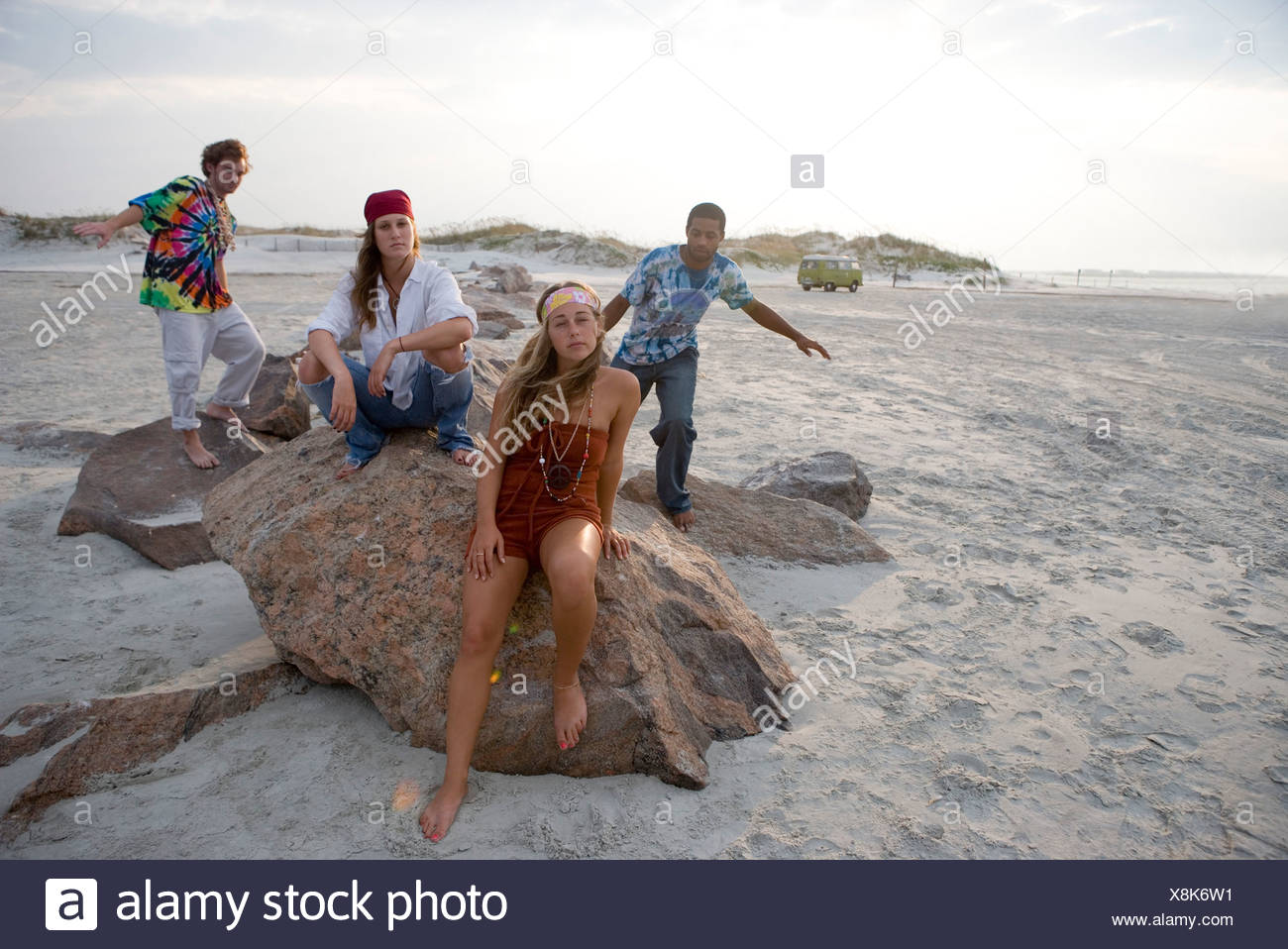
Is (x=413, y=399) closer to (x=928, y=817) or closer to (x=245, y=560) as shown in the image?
(x=245, y=560)

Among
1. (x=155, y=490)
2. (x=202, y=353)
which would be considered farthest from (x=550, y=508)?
(x=202, y=353)

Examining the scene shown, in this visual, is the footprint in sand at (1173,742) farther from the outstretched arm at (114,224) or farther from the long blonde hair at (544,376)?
the outstretched arm at (114,224)

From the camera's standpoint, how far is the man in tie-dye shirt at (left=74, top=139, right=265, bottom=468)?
15.8 feet

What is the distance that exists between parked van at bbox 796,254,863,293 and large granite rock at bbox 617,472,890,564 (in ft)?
80.6

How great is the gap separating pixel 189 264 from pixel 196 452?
3.71ft

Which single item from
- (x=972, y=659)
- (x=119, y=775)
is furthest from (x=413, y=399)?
(x=972, y=659)

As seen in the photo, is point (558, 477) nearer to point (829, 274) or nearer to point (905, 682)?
point (905, 682)

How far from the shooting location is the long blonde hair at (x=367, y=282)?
3.26 metres

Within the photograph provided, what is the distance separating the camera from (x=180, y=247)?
4855 mm

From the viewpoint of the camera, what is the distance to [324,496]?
307cm

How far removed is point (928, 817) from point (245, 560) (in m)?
2.52

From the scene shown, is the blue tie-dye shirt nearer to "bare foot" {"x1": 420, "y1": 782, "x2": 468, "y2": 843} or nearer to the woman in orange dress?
the woman in orange dress

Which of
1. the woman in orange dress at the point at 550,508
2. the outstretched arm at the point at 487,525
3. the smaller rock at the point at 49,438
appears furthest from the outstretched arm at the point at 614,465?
the smaller rock at the point at 49,438

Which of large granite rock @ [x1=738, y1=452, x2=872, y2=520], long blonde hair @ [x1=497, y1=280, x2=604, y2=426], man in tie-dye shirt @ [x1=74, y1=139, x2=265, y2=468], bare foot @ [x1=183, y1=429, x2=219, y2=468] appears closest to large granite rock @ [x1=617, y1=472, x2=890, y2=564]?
large granite rock @ [x1=738, y1=452, x2=872, y2=520]
